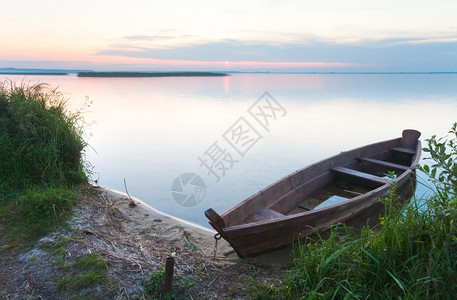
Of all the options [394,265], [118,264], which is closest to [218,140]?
[118,264]

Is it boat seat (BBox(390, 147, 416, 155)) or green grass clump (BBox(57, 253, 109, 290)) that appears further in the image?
boat seat (BBox(390, 147, 416, 155))

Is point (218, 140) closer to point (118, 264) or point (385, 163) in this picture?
point (385, 163)

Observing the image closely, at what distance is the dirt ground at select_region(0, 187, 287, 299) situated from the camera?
8.73ft

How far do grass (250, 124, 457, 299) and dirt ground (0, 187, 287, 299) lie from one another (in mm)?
420

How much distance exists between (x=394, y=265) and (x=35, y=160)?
4557mm

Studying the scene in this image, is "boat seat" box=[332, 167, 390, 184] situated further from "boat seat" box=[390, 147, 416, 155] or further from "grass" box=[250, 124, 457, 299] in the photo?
"grass" box=[250, 124, 457, 299]

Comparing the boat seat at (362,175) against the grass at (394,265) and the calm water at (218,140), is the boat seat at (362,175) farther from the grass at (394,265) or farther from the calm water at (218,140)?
the grass at (394,265)

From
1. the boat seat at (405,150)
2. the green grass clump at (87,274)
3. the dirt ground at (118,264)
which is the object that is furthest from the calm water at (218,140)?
the green grass clump at (87,274)

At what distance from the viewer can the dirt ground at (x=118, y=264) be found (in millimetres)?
2662

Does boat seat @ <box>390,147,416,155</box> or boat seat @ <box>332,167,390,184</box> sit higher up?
boat seat @ <box>390,147,416,155</box>

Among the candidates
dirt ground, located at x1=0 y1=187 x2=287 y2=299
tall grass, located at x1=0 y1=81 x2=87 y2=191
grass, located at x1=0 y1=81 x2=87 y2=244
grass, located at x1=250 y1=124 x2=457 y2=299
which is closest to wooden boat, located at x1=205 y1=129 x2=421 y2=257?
dirt ground, located at x1=0 y1=187 x2=287 y2=299

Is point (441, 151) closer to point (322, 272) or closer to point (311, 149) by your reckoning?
point (322, 272)

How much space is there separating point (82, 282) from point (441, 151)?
3.20 m

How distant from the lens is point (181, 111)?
54.2 ft
